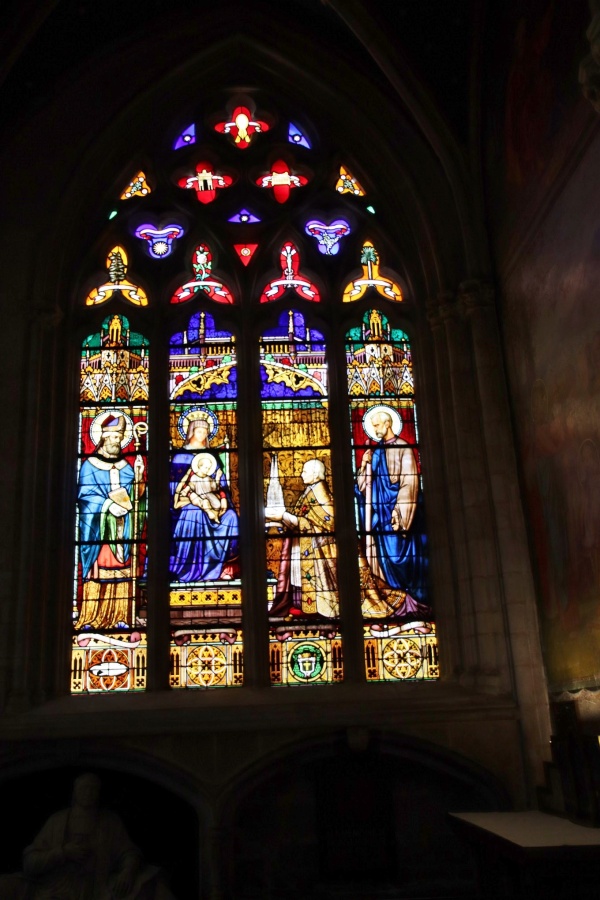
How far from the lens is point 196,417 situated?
9.31 m

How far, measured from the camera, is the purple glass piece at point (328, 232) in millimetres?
10133

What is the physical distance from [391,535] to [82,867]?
374cm

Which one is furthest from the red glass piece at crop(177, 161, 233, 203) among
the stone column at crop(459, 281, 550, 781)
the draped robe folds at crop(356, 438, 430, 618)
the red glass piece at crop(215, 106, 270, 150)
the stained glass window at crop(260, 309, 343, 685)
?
the draped robe folds at crop(356, 438, 430, 618)

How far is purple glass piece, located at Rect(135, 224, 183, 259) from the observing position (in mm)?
10062

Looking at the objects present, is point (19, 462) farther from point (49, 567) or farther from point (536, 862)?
point (536, 862)

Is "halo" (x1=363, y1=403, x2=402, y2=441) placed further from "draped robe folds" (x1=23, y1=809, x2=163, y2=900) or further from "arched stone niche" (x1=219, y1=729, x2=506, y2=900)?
"draped robe folds" (x1=23, y1=809, x2=163, y2=900)

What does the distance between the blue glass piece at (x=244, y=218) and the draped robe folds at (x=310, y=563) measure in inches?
117

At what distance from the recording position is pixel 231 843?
7414mm

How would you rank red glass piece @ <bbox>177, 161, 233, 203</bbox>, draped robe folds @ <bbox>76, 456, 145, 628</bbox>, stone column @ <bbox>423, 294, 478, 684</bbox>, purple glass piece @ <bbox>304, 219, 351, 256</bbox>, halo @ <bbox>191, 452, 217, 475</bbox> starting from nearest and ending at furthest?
stone column @ <bbox>423, 294, 478, 684</bbox>, draped robe folds @ <bbox>76, 456, 145, 628</bbox>, halo @ <bbox>191, 452, 217, 475</bbox>, purple glass piece @ <bbox>304, 219, 351, 256</bbox>, red glass piece @ <bbox>177, 161, 233, 203</bbox>

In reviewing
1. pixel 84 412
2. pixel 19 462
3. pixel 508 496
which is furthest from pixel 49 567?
pixel 508 496

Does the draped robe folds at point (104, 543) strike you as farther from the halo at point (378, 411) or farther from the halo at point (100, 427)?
the halo at point (378, 411)

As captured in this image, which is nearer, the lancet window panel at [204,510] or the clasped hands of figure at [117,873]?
the clasped hands of figure at [117,873]

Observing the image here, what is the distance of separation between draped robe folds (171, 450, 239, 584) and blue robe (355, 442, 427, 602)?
3.87ft

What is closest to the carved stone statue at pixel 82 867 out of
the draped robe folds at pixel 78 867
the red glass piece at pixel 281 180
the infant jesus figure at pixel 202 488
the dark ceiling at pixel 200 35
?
the draped robe folds at pixel 78 867
